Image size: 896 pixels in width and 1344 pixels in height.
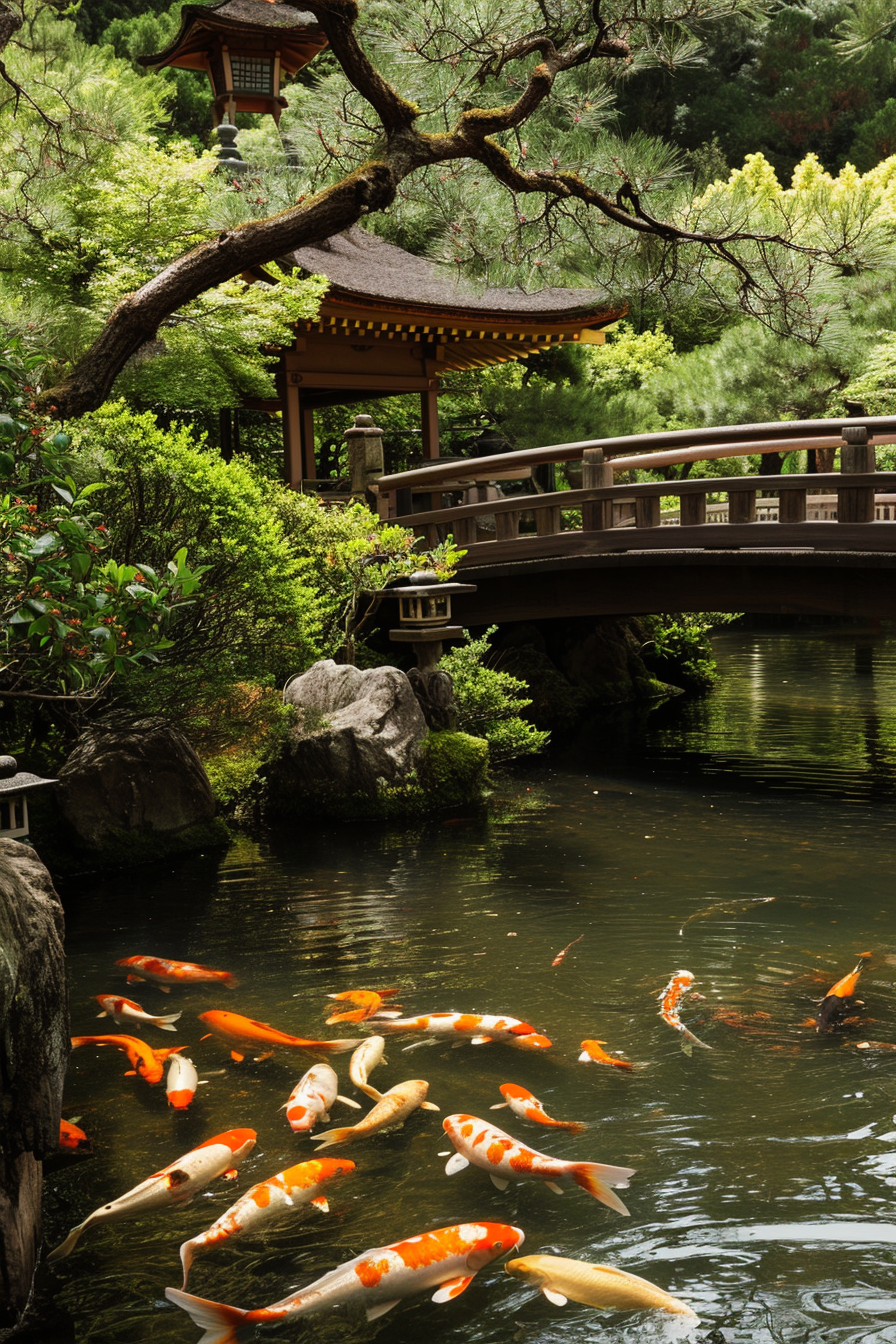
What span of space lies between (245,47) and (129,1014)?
45.5 ft

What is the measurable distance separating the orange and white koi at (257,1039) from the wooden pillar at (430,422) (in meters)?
12.3

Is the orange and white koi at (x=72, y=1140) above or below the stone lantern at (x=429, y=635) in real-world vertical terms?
below

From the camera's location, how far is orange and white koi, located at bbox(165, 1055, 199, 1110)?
4852mm

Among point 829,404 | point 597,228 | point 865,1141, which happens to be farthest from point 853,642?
point 865,1141

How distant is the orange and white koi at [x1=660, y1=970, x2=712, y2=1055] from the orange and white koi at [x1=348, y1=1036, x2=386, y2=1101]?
1.38 metres

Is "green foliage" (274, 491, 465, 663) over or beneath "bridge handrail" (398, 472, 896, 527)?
beneath

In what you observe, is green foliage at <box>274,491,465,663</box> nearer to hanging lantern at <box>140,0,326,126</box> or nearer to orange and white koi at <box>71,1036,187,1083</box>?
orange and white koi at <box>71,1036,187,1083</box>

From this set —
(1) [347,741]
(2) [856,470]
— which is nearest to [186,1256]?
(1) [347,741]

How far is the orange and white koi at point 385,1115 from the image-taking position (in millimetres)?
4551

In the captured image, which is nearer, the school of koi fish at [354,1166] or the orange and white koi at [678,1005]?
the school of koi fish at [354,1166]

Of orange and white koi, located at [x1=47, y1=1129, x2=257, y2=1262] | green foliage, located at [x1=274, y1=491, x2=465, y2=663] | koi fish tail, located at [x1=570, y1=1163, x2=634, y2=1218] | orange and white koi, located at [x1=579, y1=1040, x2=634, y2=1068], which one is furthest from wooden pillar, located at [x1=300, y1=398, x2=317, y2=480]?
koi fish tail, located at [x1=570, y1=1163, x2=634, y2=1218]

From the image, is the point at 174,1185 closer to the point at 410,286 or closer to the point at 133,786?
→ the point at 133,786

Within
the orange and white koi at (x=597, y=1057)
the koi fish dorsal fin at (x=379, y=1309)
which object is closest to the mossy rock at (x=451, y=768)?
the orange and white koi at (x=597, y=1057)

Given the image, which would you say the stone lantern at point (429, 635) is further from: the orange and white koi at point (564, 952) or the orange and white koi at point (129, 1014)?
the orange and white koi at point (129, 1014)
